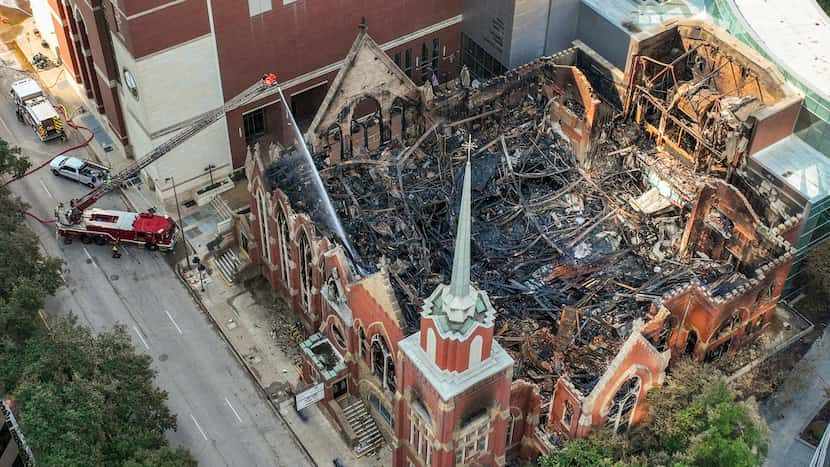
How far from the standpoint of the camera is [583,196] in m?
93.7

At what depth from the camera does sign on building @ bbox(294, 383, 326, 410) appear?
81.5 m

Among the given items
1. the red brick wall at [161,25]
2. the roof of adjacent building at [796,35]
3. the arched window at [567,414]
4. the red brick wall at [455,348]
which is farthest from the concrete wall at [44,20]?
the arched window at [567,414]

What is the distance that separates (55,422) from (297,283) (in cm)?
2484

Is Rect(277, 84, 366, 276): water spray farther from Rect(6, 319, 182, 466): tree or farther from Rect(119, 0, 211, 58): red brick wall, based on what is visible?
Rect(6, 319, 182, 466): tree

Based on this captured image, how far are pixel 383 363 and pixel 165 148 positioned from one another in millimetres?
34326

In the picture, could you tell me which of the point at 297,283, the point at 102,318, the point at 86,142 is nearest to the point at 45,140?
the point at 86,142

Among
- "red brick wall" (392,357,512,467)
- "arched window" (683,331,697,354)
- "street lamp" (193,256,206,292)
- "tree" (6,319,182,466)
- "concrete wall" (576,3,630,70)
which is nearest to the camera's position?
"red brick wall" (392,357,512,467)

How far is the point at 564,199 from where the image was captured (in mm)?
93688

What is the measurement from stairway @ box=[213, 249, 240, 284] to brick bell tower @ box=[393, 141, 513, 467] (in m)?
28.5

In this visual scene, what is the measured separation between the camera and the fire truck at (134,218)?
98.2 meters

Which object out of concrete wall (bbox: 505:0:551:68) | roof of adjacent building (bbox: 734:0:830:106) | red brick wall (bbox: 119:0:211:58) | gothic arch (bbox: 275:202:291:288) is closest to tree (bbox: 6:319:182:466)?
gothic arch (bbox: 275:202:291:288)

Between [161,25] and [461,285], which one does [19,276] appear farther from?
[461,285]

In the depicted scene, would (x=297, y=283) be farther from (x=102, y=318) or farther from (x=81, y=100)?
(x=81, y=100)

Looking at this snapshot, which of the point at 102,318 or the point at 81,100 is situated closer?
the point at 102,318
